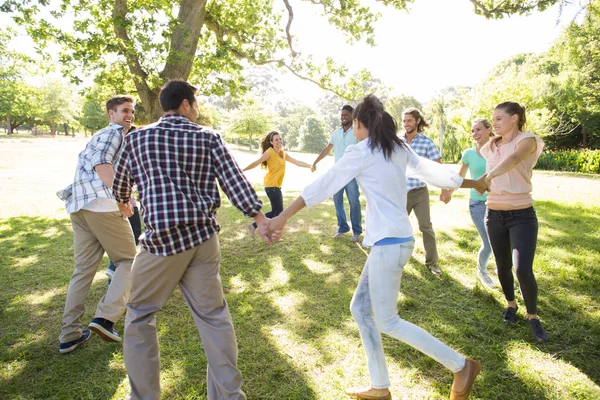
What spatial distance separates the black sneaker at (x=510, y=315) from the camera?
12.4 feet

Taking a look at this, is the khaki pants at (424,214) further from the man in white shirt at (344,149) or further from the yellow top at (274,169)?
the yellow top at (274,169)

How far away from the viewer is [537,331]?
346cm

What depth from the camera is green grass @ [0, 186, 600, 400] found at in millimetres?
2914

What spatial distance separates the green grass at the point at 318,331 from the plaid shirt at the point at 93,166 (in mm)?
1433

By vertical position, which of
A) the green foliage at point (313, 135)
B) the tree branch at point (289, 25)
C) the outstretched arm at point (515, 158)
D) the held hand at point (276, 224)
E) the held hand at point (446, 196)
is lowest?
the green foliage at point (313, 135)

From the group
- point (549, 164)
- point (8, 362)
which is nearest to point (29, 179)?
point (8, 362)

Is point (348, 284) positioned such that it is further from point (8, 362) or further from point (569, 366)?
point (8, 362)

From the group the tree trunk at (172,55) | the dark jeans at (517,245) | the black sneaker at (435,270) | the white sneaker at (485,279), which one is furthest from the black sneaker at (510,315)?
the tree trunk at (172,55)

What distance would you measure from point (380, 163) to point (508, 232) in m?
2.13

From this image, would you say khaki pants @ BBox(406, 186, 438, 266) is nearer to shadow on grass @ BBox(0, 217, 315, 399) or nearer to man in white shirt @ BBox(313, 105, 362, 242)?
man in white shirt @ BBox(313, 105, 362, 242)

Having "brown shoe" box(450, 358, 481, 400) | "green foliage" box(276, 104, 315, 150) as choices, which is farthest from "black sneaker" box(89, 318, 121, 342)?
A: "green foliage" box(276, 104, 315, 150)

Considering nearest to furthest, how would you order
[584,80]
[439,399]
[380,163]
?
[380,163], [439,399], [584,80]

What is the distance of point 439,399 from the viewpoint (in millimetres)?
2723

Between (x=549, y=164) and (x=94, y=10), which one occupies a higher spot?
(x=94, y=10)
